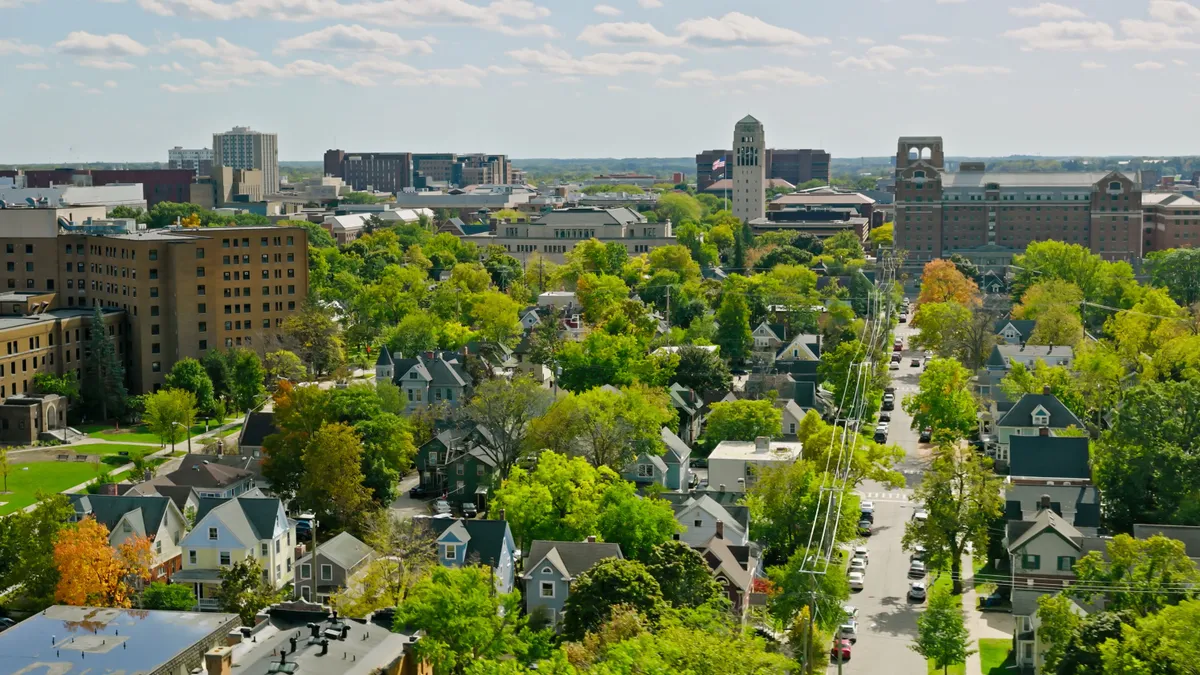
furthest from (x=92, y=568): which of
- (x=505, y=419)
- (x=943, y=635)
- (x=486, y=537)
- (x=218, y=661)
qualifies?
(x=943, y=635)

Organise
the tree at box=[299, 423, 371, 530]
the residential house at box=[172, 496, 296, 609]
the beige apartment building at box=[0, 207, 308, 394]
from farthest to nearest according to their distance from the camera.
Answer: the beige apartment building at box=[0, 207, 308, 394] → the tree at box=[299, 423, 371, 530] → the residential house at box=[172, 496, 296, 609]

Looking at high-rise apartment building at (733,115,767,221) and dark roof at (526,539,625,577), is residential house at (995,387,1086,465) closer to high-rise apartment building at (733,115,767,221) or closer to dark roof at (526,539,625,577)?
dark roof at (526,539,625,577)

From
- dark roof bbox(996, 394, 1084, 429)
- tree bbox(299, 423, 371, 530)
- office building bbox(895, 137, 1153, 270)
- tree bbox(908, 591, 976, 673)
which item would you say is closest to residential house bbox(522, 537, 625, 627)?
tree bbox(908, 591, 976, 673)

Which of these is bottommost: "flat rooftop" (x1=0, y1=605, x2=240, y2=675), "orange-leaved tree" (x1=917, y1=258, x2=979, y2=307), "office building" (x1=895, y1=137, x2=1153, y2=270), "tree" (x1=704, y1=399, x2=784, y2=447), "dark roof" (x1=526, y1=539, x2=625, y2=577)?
"flat rooftop" (x1=0, y1=605, x2=240, y2=675)

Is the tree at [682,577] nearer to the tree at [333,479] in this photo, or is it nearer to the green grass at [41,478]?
the tree at [333,479]

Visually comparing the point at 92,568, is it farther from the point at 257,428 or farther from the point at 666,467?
the point at 666,467

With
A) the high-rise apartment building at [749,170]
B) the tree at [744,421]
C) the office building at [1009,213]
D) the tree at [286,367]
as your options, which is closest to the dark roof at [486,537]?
the tree at [744,421]
